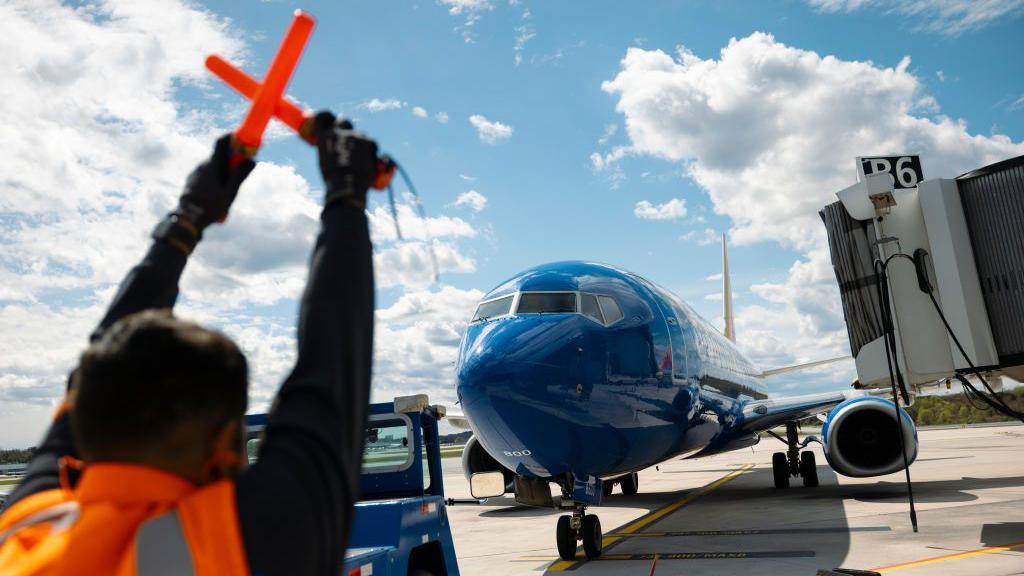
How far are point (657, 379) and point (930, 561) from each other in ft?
9.36

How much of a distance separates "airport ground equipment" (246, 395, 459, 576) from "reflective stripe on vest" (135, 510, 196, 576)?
10.8 ft

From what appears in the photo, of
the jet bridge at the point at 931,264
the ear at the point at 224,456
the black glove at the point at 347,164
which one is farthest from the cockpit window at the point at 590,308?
the ear at the point at 224,456

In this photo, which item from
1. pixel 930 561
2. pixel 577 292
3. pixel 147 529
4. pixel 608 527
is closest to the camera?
pixel 147 529

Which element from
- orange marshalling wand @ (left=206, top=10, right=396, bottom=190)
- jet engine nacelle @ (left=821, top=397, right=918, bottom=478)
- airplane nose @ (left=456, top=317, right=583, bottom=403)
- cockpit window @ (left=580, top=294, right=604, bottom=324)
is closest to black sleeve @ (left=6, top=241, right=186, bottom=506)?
orange marshalling wand @ (left=206, top=10, right=396, bottom=190)

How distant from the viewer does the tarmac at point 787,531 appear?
268 inches

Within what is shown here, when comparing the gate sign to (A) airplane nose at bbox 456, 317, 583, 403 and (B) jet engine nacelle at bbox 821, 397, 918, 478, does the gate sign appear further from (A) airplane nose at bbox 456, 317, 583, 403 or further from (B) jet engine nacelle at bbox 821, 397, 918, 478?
(B) jet engine nacelle at bbox 821, 397, 918, 478

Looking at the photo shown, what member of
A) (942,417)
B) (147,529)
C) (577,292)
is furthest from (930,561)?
(942,417)

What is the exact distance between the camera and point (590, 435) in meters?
7.00

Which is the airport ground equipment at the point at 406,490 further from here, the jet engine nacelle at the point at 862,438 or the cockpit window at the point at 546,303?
the jet engine nacelle at the point at 862,438

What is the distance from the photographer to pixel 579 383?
6812 millimetres

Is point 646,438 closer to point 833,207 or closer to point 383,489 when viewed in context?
point 833,207

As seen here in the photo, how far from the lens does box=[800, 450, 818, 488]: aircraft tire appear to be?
14.7 metres

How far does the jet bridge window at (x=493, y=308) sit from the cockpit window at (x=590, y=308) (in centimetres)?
71

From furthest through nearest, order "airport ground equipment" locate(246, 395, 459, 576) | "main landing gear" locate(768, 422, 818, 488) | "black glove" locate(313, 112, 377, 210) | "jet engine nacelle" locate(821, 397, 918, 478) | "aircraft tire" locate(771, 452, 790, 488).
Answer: "aircraft tire" locate(771, 452, 790, 488), "main landing gear" locate(768, 422, 818, 488), "jet engine nacelle" locate(821, 397, 918, 478), "airport ground equipment" locate(246, 395, 459, 576), "black glove" locate(313, 112, 377, 210)
